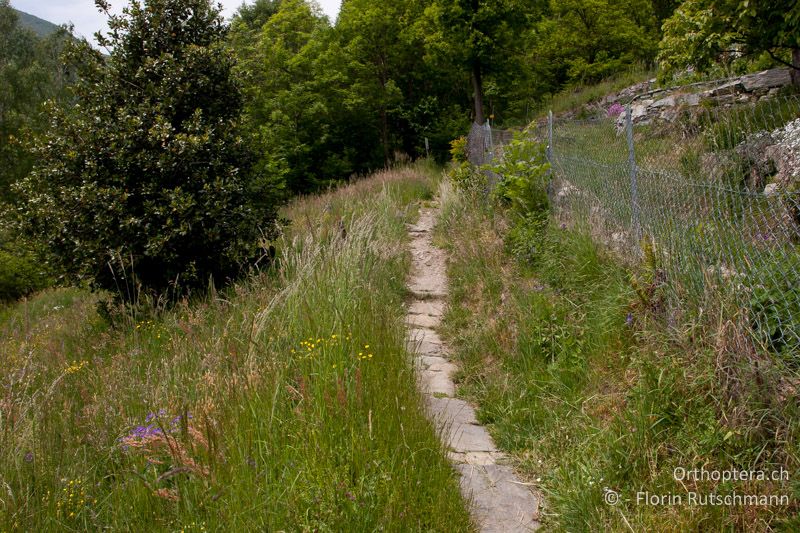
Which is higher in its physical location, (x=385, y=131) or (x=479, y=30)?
(x=479, y=30)

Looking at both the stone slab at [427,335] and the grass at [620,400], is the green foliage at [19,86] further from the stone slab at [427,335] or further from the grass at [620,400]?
the grass at [620,400]

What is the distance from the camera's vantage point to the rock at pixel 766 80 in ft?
25.8

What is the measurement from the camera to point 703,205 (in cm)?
408

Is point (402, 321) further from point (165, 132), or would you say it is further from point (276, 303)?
point (165, 132)

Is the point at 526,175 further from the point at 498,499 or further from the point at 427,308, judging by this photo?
the point at 498,499

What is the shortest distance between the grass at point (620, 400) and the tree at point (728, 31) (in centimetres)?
297

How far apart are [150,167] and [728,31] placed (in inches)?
277

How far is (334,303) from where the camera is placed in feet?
15.6

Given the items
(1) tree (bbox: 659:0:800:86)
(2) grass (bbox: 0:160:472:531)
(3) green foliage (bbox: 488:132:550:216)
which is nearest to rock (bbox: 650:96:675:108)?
(1) tree (bbox: 659:0:800:86)

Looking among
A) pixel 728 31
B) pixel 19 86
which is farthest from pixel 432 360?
pixel 19 86

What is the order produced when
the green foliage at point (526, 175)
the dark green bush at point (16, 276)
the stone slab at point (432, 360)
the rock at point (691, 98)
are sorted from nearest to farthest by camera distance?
1. the stone slab at point (432, 360)
2. the green foliage at point (526, 175)
3. the rock at point (691, 98)
4. the dark green bush at point (16, 276)

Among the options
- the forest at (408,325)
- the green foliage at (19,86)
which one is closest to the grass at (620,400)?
the forest at (408,325)

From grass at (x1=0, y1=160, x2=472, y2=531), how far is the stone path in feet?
0.78

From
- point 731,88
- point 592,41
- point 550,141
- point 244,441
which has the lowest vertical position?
point 244,441
